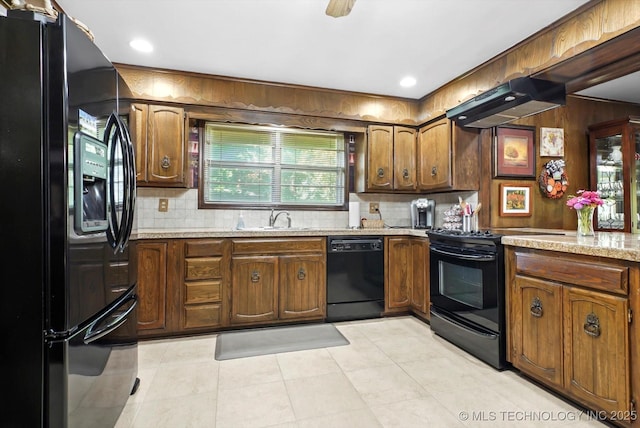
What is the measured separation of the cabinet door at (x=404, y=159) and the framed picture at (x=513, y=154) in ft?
2.87

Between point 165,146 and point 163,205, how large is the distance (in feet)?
2.06

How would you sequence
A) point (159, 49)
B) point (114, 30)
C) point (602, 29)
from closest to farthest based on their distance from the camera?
point (602, 29) < point (114, 30) < point (159, 49)

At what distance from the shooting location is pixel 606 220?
365cm

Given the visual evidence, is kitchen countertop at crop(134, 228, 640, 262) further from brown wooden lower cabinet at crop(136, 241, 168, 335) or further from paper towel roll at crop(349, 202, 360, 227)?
paper towel roll at crop(349, 202, 360, 227)

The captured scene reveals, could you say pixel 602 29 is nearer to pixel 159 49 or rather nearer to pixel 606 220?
pixel 606 220

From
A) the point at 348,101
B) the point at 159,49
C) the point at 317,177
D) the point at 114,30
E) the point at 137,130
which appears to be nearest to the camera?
the point at 114,30

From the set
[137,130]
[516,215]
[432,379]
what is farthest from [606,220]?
[137,130]

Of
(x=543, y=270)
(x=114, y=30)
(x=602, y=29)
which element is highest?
(x=114, y=30)

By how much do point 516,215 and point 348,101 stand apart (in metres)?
2.12

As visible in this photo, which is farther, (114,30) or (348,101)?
(348,101)

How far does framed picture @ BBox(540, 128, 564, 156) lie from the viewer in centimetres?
330

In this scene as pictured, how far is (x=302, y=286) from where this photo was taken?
310 cm

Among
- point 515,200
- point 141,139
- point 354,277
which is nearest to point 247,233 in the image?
point 354,277

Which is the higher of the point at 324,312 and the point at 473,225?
the point at 473,225
